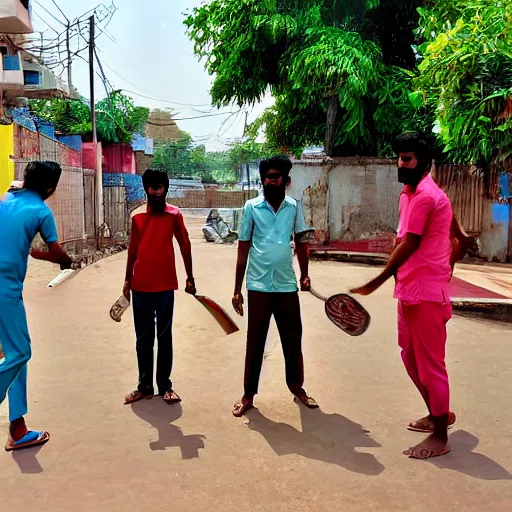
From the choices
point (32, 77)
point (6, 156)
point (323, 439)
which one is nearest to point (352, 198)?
point (32, 77)

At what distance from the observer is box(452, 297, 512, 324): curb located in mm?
7191

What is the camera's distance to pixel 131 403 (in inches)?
166

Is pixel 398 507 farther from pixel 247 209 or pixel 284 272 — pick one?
pixel 247 209

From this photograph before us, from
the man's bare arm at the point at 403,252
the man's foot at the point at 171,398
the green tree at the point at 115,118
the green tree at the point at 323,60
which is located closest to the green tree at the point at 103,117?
the green tree at the point at 115,118

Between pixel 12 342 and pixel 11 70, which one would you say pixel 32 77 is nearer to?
pixel 11 70

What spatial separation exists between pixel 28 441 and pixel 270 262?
6.15 ft

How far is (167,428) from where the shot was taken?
3.77m

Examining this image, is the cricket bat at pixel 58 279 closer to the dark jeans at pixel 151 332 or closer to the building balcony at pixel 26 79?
the building balcony at pixel 26 79

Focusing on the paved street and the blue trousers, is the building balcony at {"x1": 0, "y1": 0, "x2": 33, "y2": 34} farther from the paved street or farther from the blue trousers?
the blue trousers

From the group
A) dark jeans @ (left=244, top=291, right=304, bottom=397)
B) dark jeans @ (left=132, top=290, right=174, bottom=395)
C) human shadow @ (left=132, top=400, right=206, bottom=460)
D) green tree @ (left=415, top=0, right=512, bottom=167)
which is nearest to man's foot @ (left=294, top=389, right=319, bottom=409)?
dark jeans @ (left=244, top=291, right=304, bottom=397)

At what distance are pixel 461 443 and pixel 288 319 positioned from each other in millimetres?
1351

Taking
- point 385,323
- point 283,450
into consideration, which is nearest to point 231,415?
point 283,450

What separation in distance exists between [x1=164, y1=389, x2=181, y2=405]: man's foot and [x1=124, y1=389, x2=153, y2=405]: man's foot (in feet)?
0.50

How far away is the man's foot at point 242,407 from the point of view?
3.99 meters
